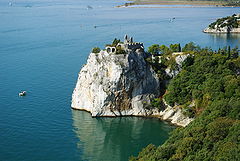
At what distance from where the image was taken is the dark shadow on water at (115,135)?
151 feet

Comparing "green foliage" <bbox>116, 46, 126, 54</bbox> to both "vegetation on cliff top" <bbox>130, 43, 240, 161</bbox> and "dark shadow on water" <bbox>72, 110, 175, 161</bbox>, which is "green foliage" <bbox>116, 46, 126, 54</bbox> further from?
"dark shadow on water" <bbox>72, 110, 175, 161</bbox>

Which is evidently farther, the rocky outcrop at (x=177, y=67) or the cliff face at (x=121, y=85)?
the rocky outcrop at (x=177, y=67)

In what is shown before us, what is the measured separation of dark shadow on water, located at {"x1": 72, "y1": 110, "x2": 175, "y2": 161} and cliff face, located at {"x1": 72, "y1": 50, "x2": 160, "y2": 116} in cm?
169

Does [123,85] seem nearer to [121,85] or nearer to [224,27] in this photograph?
[121,85]

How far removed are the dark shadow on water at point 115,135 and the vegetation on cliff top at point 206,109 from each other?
Answer: 5.35m

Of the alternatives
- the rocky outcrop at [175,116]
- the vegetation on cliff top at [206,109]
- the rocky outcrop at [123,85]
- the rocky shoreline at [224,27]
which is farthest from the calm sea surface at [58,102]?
the vegetation on cliff top at [206,109]

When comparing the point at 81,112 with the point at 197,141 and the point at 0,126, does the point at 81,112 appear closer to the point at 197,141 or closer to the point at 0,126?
the point at 0,126

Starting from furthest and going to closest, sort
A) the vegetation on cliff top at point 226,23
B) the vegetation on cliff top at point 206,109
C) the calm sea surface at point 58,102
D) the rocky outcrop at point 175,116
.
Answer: the vegetation on cliff top at point 226,23 < the rocky outcrop at point 175,116 < the calm sea surface at point 58,102 < the vegetation on cliff top at point 206,109

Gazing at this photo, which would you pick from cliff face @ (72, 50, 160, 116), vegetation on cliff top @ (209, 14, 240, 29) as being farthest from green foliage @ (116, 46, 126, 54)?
vegetation on cliff top @ (209, 14, 240, 29)

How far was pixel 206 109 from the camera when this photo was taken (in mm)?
43750

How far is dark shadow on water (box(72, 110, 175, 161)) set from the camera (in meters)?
45.9

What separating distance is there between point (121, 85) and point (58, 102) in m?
12.5

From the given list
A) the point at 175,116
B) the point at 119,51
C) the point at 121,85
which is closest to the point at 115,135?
the point at 121,85

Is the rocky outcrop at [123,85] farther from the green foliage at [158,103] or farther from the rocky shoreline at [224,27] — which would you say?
the rocky shoreline at [224,27]
